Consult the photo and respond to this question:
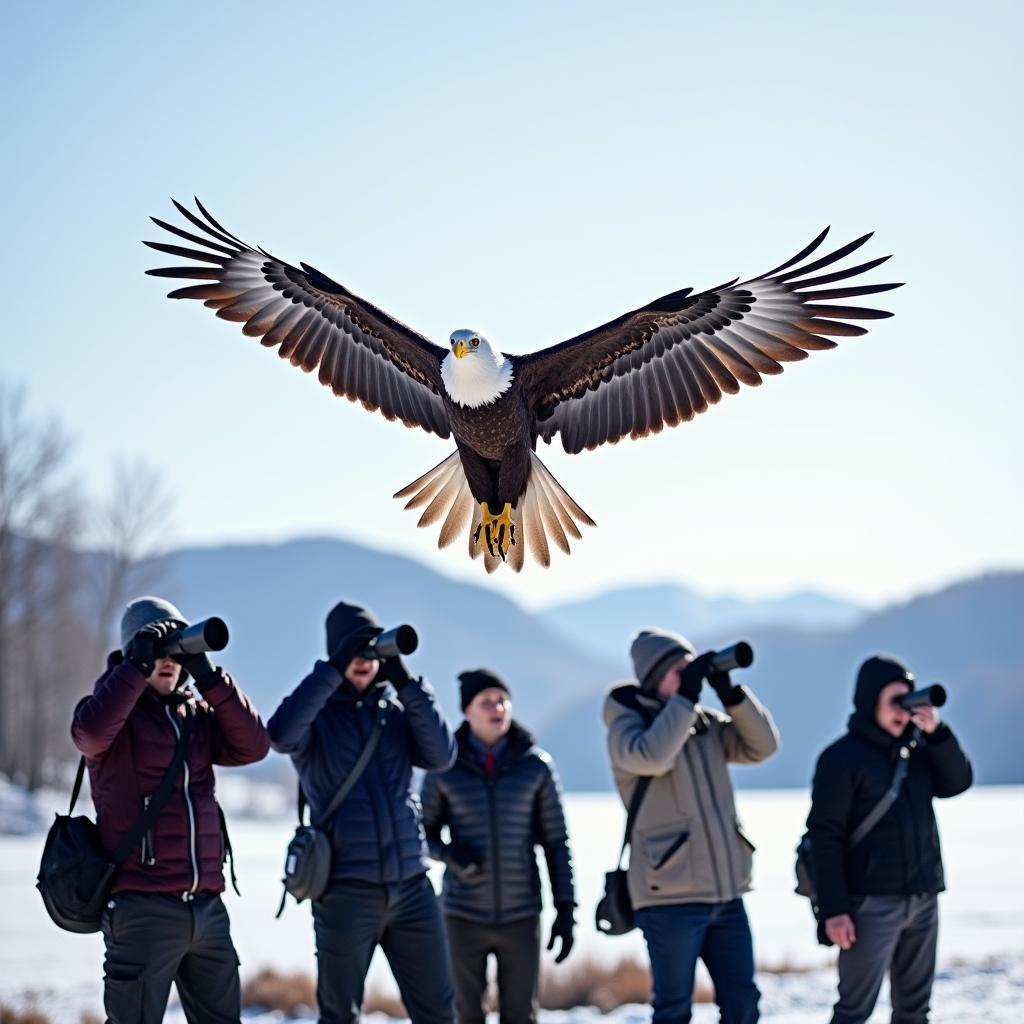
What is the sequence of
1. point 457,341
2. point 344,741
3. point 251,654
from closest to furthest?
point 344,741 → point 457,341 → point 251,654

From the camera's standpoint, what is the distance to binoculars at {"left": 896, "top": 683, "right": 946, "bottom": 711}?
173 inches

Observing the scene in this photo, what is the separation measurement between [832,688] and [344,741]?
77012 millimetres

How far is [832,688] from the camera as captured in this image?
77.9m

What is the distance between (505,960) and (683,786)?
0.99 m

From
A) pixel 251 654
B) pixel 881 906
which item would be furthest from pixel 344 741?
pixel 251 654

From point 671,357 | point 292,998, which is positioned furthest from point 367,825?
point 292,998

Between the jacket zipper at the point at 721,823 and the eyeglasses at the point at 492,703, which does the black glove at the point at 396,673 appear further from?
the jacket zipper at the point at 721,823

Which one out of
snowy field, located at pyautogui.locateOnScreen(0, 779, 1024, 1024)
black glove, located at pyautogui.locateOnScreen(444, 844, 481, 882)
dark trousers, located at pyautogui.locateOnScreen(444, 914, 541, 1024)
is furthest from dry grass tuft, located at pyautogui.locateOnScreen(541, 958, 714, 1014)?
black glove, located at pyautogui.locateOnScreen(444, 844, 481, 882)

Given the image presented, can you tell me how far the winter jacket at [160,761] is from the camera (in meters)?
3.42

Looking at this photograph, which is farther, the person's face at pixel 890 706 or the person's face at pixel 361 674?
the person's face at pixel 890 706

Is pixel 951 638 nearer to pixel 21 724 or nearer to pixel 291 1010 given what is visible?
pixel 21 724

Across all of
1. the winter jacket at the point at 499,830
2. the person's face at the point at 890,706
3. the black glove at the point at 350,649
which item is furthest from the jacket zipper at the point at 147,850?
the person's face at the point at 890,706

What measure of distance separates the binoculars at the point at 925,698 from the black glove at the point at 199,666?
7.78ft

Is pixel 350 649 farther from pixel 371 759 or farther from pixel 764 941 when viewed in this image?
pixel 764 941
